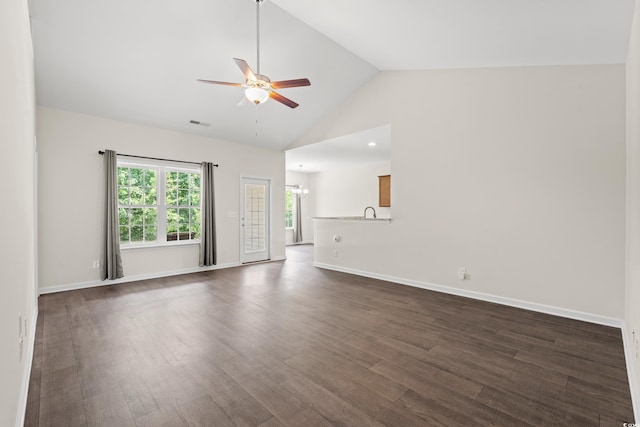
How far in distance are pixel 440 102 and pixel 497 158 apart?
121cm

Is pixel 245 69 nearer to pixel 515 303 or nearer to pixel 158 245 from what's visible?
pixel 158 245

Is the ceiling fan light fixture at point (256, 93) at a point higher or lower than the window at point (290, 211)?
higher

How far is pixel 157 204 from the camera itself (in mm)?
5578

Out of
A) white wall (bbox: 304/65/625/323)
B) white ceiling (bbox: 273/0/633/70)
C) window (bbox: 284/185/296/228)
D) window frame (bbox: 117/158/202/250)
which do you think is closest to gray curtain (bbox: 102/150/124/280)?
window frame (bbox: 117/158/202/250)

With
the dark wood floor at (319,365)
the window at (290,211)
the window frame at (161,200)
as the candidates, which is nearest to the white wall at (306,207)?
the window at (290,211)

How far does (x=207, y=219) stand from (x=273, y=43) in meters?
3.51

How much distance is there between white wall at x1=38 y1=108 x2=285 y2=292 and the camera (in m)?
4.35

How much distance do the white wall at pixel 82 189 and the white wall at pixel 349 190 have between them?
517cm

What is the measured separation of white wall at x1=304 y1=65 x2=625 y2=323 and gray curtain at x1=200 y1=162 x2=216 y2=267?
337 cm

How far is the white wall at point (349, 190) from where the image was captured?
359 inches

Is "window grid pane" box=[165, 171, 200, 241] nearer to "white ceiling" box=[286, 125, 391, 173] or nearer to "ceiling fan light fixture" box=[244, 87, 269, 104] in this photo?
"white ceiling" box=[286, 125, 391, 173]

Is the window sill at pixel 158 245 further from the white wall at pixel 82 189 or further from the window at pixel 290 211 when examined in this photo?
the window at pixel 290 211

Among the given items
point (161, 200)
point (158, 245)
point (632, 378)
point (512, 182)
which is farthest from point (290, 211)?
point (632, 378)

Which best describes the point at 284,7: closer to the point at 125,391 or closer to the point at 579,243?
the point at 125,391
